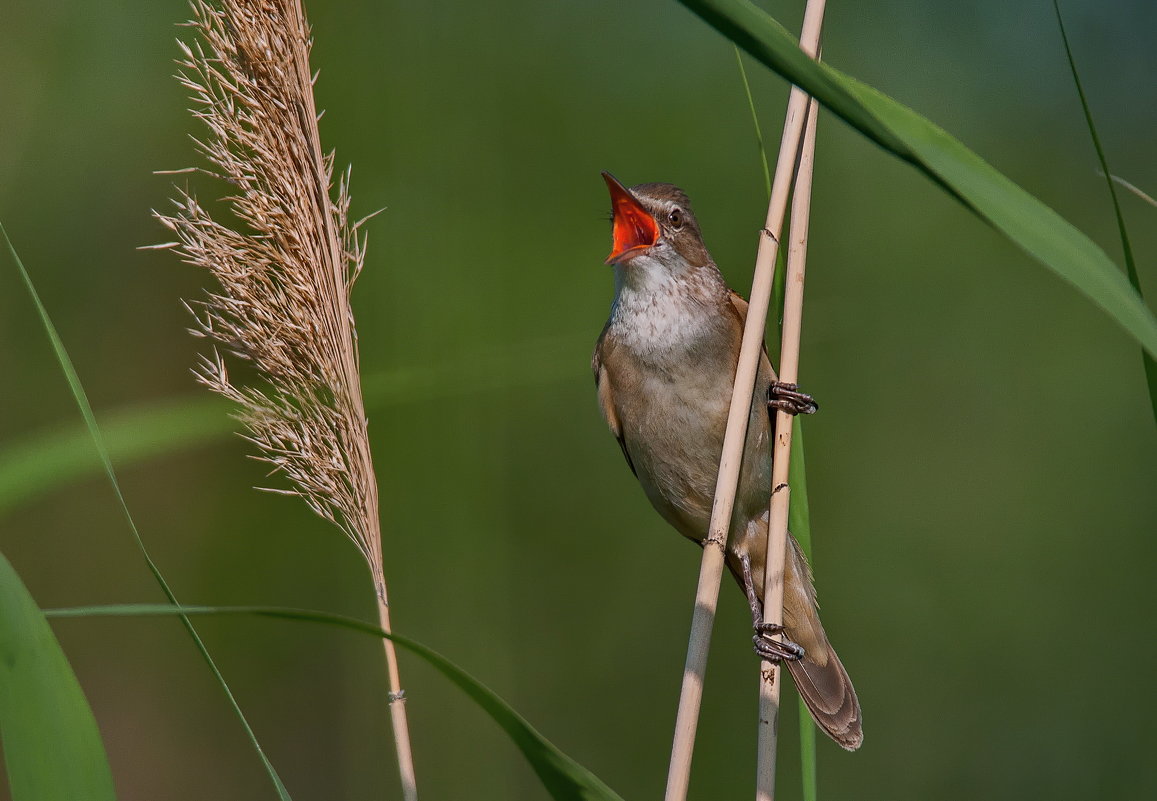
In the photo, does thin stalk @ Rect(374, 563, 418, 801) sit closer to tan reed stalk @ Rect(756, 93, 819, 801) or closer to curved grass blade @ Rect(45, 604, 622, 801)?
curved grass blade @ Rect(45, 604, 622, 801)

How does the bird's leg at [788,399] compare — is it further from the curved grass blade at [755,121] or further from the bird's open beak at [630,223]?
the bird's open beak at [630,223]

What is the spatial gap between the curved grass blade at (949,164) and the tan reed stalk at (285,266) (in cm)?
79

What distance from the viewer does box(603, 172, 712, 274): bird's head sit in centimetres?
261

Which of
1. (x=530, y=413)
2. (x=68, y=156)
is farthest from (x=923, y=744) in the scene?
(x=68, y=156)

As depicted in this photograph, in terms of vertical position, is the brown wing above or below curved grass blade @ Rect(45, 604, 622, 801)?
above

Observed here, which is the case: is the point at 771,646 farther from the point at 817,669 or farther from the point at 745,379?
the point at 817,669

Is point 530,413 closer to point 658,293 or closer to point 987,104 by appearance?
point 658,293

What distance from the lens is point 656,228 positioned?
104 inches

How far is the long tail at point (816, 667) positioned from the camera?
2527 millimetres

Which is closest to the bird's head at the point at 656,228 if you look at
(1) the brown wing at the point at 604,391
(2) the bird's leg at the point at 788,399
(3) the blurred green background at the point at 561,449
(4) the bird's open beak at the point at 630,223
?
(4) the bird's open beak at the point at 630,223

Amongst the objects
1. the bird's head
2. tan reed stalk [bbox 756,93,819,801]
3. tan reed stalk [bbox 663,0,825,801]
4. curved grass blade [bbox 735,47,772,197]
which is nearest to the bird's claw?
tan reed stalk [bbox 756,93,819,801]

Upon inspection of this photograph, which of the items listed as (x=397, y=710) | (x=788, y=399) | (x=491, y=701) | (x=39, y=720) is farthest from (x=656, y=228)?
(x=39, y=720)

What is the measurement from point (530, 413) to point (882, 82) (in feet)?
8.81

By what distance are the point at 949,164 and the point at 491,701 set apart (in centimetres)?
78
